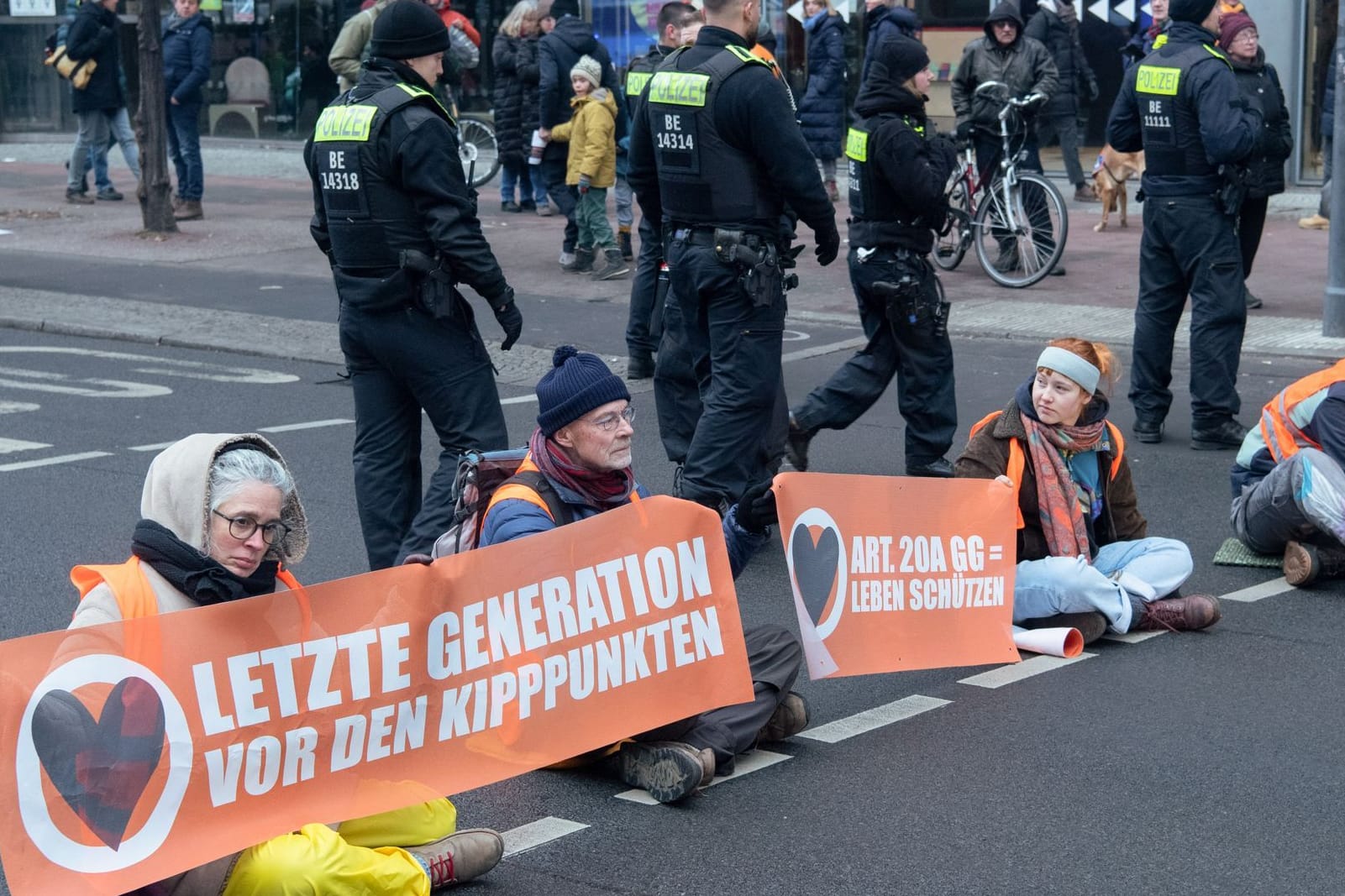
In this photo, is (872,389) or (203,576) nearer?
(203,576)

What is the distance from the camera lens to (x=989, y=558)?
18.1 feet

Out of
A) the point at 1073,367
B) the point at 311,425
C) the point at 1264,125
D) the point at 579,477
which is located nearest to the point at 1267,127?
the point at 1264,125

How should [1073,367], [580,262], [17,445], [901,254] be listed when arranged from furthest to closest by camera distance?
[580,262] < [17,445] < [901,254] < [1073,367]

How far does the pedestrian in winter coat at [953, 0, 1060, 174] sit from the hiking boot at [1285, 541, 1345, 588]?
765cm

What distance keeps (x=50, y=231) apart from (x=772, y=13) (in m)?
7.74

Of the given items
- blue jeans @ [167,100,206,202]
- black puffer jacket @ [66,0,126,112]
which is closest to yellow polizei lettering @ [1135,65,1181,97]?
blue jeans @ [167,100,206,202]

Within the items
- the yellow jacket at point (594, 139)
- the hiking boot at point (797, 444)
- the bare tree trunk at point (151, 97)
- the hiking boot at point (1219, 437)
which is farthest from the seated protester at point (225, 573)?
the bare tree trunk at point (151, 97)

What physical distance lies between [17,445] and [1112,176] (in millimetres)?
9465

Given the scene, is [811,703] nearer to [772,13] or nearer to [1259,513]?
[1259,513]

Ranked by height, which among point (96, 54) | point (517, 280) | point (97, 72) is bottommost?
point (517, 280)

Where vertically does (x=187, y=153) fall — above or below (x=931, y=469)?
above

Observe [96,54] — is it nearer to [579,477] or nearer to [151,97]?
[151,97]

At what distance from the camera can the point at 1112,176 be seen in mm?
15180

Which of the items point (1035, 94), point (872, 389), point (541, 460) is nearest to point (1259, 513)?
point (872, 389)
